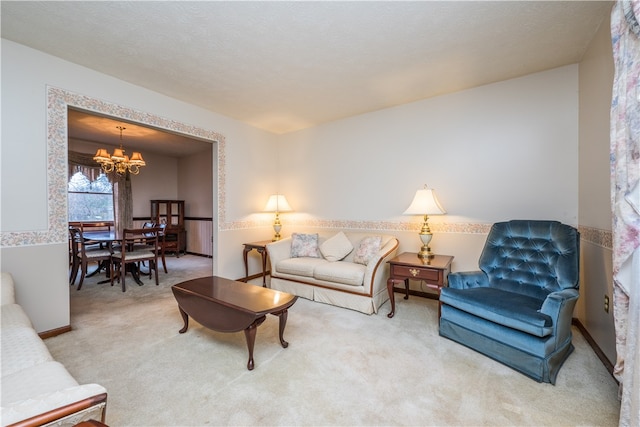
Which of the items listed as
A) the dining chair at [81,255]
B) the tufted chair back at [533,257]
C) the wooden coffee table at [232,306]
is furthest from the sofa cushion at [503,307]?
the dining chair at [81,255]

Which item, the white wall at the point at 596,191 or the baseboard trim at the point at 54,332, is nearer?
the white wall at the point at 596,191

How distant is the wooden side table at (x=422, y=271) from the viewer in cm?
258

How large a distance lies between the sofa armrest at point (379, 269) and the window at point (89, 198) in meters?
6.34

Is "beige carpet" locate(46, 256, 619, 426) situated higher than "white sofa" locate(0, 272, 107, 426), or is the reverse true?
"white sofa" locate(0, 272, 107, 426)

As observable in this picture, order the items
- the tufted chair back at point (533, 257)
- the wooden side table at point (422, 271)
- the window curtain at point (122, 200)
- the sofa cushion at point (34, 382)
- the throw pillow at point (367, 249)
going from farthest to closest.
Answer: the window curtain at point (122, 200) → the throw pillow at point (367, 249) → the wooden side table at point (422, 271) → the tufted chair back at point (533, 257) → the sofa cushion at point (34, 382)

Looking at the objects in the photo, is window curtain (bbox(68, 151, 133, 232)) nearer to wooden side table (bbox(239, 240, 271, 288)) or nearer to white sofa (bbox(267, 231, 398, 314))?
wooden side table (bbox(239, 240, 271, 288))

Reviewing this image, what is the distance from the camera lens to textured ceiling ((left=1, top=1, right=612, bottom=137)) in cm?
187

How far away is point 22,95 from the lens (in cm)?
227

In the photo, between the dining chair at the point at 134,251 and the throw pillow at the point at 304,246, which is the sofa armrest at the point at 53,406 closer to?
the throw pillow at the point at 304,246

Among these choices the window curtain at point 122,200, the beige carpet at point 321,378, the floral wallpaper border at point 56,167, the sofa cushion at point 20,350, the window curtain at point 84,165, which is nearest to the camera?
the sofa cushion at point 20,350

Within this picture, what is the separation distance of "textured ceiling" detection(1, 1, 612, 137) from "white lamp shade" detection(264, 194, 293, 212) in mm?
1726

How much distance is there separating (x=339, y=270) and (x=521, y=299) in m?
1.67

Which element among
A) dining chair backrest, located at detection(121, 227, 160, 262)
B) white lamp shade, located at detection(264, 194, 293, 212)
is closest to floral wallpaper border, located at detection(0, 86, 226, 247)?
dining chair backrest, located at detection(121, 227, 160, 262)

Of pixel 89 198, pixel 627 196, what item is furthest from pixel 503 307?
pixel 89 198
